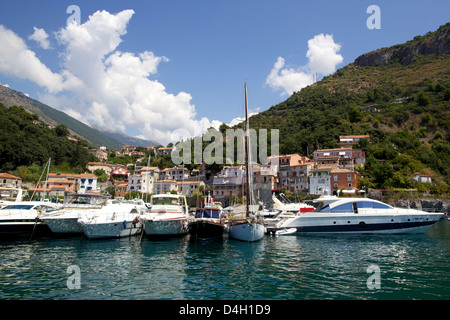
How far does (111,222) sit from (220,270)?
1187 cm

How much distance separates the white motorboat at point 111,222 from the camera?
20219mm

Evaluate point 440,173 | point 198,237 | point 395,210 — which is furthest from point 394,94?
Answer: point 198,237

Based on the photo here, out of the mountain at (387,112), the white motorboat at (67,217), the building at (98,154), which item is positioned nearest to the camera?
the white motorboat at (67,217)

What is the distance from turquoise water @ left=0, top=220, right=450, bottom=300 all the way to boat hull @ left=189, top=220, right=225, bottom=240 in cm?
78

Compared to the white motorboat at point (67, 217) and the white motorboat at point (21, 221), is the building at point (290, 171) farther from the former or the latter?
the white motorboat at point (21, 221)

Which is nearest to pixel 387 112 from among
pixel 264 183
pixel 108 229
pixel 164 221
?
pixel 264 183

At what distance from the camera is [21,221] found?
71.8 ft

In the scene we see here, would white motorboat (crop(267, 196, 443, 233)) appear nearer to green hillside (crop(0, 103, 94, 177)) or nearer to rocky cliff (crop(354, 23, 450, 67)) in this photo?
green hillside (crop(0, 103, 94, 177))

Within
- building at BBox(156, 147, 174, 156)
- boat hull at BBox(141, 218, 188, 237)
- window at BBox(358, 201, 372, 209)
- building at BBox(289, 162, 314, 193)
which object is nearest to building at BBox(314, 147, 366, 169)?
building at BBox(289, 162, 314, 193)

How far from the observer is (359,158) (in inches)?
2542

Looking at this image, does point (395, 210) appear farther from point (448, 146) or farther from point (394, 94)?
point (394, 94)

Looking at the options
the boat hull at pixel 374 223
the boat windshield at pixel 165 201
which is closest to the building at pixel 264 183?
the boat hull at pixel 374 223

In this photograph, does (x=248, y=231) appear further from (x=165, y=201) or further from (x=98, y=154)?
(x=98, y=154)

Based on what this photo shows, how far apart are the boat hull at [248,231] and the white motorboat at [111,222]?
8546mm
